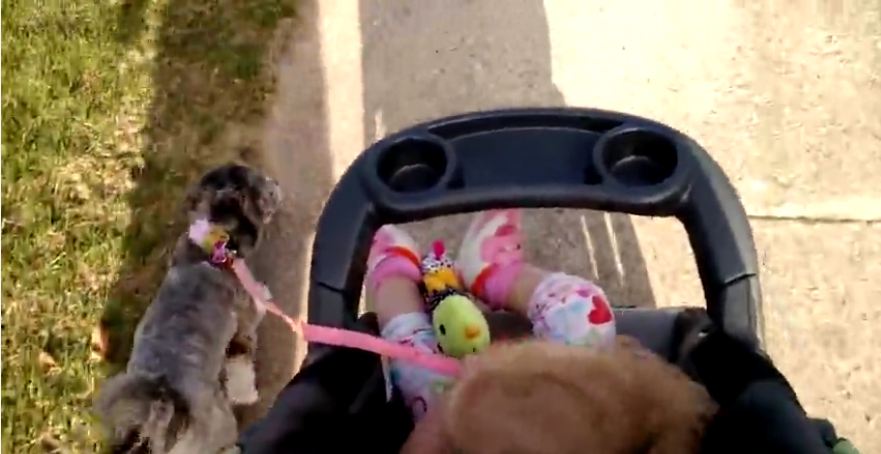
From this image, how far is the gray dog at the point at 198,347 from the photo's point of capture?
1065 millimetres

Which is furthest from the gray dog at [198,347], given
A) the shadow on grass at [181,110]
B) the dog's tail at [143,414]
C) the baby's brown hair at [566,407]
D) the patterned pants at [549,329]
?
the baby's brown hair at [566,407]

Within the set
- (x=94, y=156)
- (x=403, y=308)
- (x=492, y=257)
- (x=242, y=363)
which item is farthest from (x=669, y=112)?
(x=94, y=156)

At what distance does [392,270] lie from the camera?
1.15 m

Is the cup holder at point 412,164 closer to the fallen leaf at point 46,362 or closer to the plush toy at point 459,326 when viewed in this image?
the plush toy at point 459,326

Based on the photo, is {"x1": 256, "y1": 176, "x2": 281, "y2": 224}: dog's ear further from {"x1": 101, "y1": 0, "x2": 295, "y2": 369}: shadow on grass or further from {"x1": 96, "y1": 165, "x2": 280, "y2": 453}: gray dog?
{"x1": 101, "y1": 0, "x2": 295, "y2": 369}: shadow on grass

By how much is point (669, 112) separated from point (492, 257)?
0.37 m

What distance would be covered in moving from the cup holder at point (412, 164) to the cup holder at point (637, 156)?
145mm

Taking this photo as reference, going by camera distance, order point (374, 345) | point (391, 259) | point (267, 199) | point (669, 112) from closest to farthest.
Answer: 1. point (374, 345)
2. point (391, 259)
3. point (267, 199)
4. point (669, 112)

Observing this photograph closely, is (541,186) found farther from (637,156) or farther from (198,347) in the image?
(198,347)

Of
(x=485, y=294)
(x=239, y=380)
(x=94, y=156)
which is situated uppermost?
(x=94, y=156)

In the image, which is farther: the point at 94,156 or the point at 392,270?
the point at 94,156

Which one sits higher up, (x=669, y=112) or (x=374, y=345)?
(x=669, y=112)

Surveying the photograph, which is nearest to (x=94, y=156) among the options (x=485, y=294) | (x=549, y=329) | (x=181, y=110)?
(x=181, y=110)

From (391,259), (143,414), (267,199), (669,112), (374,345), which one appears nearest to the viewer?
(374,345)
